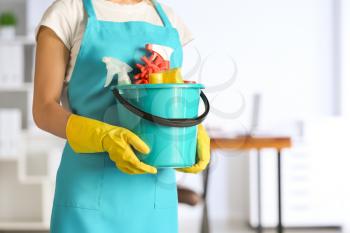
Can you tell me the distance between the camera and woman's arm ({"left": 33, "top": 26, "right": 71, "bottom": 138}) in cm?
107

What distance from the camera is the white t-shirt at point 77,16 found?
3.65 ft

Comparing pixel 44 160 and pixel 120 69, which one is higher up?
pixel 120 69

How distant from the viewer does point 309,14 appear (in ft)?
16.0

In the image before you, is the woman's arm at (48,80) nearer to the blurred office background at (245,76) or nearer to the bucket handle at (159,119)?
the bucket handle at (159,119)

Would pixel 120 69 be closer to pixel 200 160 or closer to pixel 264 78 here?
pixel 200 160

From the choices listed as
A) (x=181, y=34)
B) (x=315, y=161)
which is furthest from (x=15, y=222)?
(x=181, y=34)

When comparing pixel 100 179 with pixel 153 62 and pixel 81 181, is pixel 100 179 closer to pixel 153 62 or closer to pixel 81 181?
pixel 81 181

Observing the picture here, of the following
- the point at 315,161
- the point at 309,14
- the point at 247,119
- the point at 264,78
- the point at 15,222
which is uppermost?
the point at 309,14

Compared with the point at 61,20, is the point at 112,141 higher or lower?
lower

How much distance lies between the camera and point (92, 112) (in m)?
1.13

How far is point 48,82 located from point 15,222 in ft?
10.8

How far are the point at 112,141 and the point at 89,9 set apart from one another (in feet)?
1.07

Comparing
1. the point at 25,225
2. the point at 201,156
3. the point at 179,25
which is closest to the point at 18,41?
the point at 25,225

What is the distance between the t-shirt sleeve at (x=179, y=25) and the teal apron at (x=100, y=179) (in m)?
0.14
